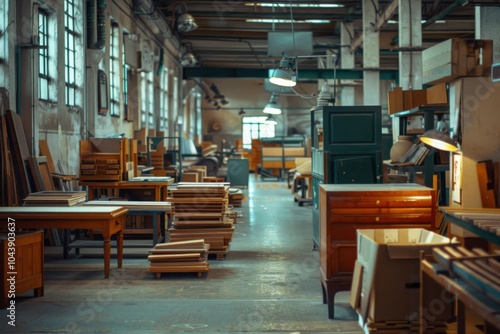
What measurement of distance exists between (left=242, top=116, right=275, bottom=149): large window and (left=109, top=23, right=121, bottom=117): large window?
23012 mm

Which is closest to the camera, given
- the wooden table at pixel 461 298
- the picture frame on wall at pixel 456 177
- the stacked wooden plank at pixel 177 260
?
the wooden table at pixel 461 298

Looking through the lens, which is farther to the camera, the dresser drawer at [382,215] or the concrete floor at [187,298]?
the dresser drawer at [382,215]

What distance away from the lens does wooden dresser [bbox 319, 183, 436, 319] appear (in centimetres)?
570

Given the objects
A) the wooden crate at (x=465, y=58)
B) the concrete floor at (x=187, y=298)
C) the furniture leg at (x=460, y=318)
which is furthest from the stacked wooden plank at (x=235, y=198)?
the furniture leg at (x=460, y=318)

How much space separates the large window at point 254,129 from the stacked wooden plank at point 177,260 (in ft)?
101

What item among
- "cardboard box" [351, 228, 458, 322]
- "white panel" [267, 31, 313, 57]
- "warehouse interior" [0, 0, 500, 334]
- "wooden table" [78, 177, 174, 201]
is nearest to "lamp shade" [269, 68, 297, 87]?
"warehouse interior" [0, 0, 500, 334]

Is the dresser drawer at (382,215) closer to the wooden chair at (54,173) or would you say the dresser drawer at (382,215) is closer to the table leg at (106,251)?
the table leg at (106,251)

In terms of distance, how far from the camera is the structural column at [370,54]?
58.0ft

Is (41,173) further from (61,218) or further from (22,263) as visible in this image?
(22,263)

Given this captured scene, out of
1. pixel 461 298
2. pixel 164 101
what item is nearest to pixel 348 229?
pixel 461 298

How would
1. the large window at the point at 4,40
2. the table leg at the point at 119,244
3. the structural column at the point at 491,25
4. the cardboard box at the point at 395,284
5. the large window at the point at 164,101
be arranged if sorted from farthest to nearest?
the large window at the point at 164,101 → the structural column at the point at 491,25 → the large window at the point at 4,40 → the table leg at the point at 119,244 → the cardboard box at the point at 395,284

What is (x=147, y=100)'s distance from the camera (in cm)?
1955

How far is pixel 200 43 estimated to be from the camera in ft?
89.6

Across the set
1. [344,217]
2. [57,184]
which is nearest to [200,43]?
[57,184]
